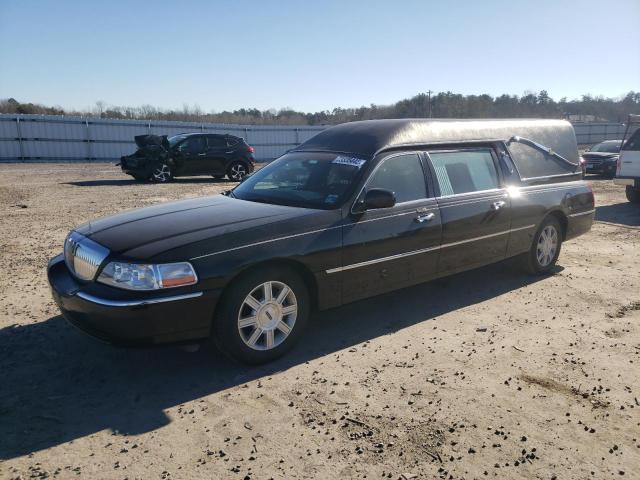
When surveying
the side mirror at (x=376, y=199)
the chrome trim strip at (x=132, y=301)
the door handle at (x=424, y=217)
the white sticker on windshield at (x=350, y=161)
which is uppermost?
the white sticker on windshield at (x=350, y=161)

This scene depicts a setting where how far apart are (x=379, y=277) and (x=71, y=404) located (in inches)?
98.4

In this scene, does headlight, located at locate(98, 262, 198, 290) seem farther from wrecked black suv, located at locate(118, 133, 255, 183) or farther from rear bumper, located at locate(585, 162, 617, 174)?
rear bumper, located at locate(585, 162, 617, 174)

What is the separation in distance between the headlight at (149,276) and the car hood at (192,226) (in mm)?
66

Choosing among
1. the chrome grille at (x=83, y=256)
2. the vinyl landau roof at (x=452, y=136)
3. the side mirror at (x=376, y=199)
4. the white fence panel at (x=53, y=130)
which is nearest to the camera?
the chrome grille at (x=83, y=256)

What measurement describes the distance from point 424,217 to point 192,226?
2.11 metres

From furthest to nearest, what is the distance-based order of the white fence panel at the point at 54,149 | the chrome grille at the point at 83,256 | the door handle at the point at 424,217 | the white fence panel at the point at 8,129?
the white fence panel at the point at 54,149
the white fence panel at the point at 8,129
the door handle at the point at 424,217
the chrome grille at the point at 83,256

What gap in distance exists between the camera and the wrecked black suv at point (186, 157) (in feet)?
52.6

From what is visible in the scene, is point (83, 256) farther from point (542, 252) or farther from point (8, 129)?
point (8, 129)

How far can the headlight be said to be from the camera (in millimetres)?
3354

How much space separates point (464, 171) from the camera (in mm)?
5281

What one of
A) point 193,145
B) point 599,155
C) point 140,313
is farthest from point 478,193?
point 599,155

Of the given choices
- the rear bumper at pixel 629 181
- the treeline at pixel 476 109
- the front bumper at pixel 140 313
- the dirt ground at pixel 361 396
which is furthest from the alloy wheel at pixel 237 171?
the treeline at pixel 476 109

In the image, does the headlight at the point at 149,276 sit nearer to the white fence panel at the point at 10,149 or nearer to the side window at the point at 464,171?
the side window at the point at 464,171

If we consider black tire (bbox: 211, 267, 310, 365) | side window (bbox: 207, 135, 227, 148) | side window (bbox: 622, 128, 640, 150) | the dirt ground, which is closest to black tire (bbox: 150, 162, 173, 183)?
side window (bbox: 207, 135, 227, 148)
